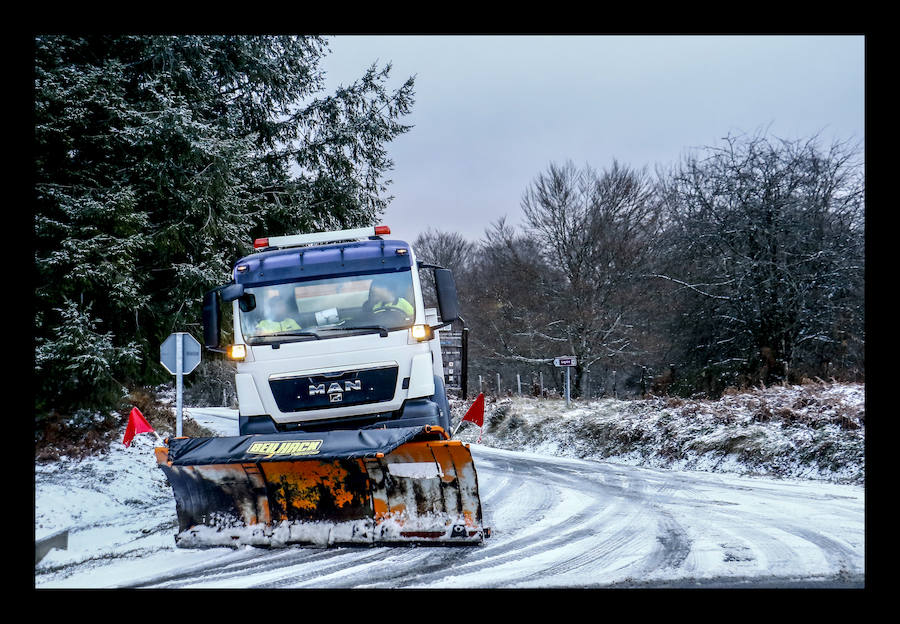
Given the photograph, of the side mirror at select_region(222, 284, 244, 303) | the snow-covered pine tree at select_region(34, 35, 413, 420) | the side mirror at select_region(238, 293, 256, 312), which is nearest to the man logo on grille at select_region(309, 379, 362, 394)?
the side mirror at select_region(238, 293, 256, 312)

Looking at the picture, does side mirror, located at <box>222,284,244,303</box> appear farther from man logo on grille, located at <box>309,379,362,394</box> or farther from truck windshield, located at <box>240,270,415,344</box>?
man logo on grille, located at <box>309,379,362,394</box>

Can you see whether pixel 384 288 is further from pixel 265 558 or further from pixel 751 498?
pixel 751 498

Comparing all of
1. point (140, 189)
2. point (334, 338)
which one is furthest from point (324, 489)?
point (140, 189)

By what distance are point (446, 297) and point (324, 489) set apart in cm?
266

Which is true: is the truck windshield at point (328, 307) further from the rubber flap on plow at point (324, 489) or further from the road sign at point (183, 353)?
the road sign at point (183, 353)

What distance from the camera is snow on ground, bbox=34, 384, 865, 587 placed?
19.6 ft

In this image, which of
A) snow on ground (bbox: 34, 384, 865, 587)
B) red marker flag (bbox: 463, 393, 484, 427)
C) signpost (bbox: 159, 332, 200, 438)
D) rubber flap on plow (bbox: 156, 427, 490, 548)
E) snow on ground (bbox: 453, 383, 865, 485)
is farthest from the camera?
snow on ground (bbox: 453, 383, 865, 485)

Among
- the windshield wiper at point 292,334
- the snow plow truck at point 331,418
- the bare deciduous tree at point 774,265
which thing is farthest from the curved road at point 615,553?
the bare deciduous tree at point 774,265

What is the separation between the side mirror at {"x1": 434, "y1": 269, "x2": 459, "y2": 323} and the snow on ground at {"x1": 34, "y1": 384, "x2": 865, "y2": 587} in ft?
11.0

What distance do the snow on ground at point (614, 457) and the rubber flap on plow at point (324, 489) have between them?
0.37m

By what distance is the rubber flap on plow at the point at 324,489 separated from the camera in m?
5.59

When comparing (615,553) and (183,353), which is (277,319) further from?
(615,553)

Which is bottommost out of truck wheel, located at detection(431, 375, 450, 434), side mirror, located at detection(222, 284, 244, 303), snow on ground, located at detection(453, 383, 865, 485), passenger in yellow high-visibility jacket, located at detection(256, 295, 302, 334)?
snow on ground, located at detection(453, 383, 865, 485)
